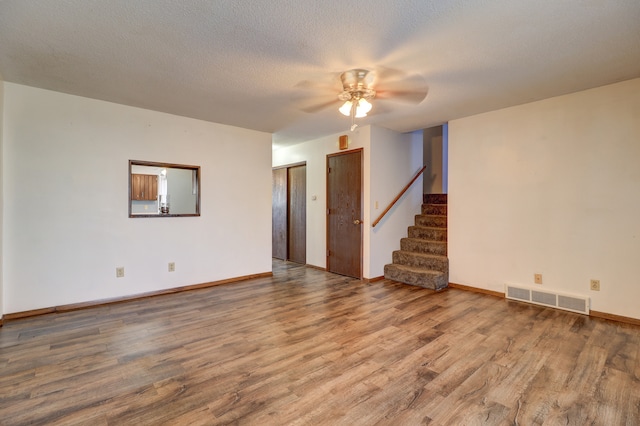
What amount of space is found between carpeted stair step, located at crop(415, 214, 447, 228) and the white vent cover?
60.2 inches

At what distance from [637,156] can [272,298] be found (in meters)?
4.20

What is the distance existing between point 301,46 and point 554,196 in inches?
129

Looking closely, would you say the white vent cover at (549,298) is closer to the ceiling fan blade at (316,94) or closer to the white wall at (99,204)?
the ceiling fan blade at (316,94)

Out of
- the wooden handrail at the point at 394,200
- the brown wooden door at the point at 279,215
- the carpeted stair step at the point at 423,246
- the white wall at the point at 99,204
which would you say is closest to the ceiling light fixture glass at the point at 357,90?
the wooden handrail at the point at 394,200

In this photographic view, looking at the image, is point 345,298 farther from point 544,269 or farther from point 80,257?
point 80,257

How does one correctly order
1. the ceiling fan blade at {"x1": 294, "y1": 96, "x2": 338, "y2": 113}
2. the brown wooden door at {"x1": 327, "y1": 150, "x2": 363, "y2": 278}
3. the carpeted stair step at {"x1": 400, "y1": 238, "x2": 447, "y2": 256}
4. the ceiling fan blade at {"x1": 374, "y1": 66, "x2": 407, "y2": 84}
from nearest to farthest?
the ceiling fan blade at {"x1": 374, "y1": 66, "x2": 407, "y2": 84}, the ceiling fan blade at {"x1": 294, "y1": 96, "x2": 338, "y2": 113}, the carpeted stair step at {"x1": 400, "y1": 238, "x2": 447, "y2": 256}, the brown wooden door at {"x1": 327, "y1": 150, "x2": 363, "y2": 278}

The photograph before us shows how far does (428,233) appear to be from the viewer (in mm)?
4930

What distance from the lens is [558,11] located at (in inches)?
72.0

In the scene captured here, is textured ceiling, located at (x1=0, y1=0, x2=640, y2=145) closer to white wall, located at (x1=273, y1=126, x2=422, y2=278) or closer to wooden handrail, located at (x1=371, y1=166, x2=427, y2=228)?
white wall, located at (x1=273, y1=126, x2=422, y2=278)

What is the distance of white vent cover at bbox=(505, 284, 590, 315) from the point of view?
317cm

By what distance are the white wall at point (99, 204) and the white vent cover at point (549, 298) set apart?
12.6 ft

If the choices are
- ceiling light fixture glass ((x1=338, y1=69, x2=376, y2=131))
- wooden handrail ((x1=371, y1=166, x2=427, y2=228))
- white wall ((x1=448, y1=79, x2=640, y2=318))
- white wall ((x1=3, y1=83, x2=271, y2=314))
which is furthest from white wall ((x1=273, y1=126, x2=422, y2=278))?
ceiling light fixture glass ((x1=338, y1=69, x2=376, y2=131))

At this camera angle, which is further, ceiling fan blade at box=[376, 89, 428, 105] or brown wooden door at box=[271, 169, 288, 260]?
brown wooden door at box=[271, 169, 288, 260]

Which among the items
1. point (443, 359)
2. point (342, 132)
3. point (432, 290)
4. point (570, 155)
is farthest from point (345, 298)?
point (570, 155)
